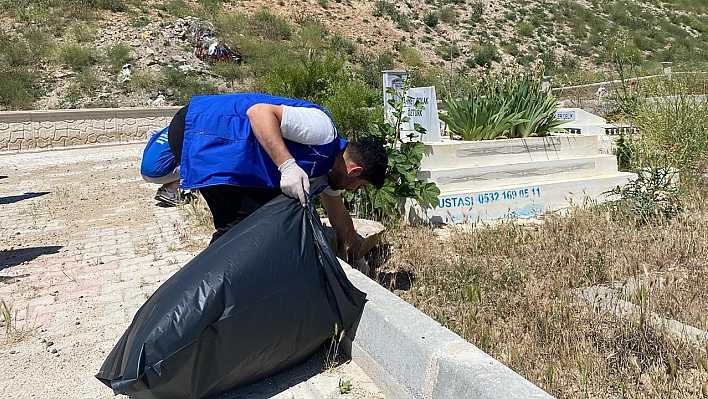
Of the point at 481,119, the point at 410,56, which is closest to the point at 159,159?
the point at 481,119

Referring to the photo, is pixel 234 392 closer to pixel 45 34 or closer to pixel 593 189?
pixel 593 189

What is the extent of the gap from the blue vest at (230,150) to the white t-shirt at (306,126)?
0.06 metres

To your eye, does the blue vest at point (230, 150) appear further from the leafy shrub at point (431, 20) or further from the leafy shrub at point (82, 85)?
the leafy shrub at point (431, 20)

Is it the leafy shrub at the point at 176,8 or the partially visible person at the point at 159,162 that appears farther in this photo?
the leafy shrub at the point at 176,8

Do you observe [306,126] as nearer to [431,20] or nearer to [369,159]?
[369,159]

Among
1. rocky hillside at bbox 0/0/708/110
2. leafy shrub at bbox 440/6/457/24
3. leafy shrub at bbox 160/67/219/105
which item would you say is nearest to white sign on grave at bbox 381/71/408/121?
rocky hillside at bbox 0/0/708/110

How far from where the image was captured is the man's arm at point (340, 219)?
11.3ft

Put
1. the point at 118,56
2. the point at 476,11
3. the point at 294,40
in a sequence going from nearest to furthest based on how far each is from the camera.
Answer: the point at 118,56
the point at 294,40
the point at 476,11

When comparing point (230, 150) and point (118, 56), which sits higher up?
point (230, 150)

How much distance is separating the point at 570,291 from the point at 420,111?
119 inches

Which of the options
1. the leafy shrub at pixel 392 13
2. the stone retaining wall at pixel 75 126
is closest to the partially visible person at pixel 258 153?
the stone retaining wall at pixel 75 126

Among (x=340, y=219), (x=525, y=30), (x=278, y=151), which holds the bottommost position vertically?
(x=525, y=30)

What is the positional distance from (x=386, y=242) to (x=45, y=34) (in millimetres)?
21317

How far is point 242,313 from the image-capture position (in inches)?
89.4
